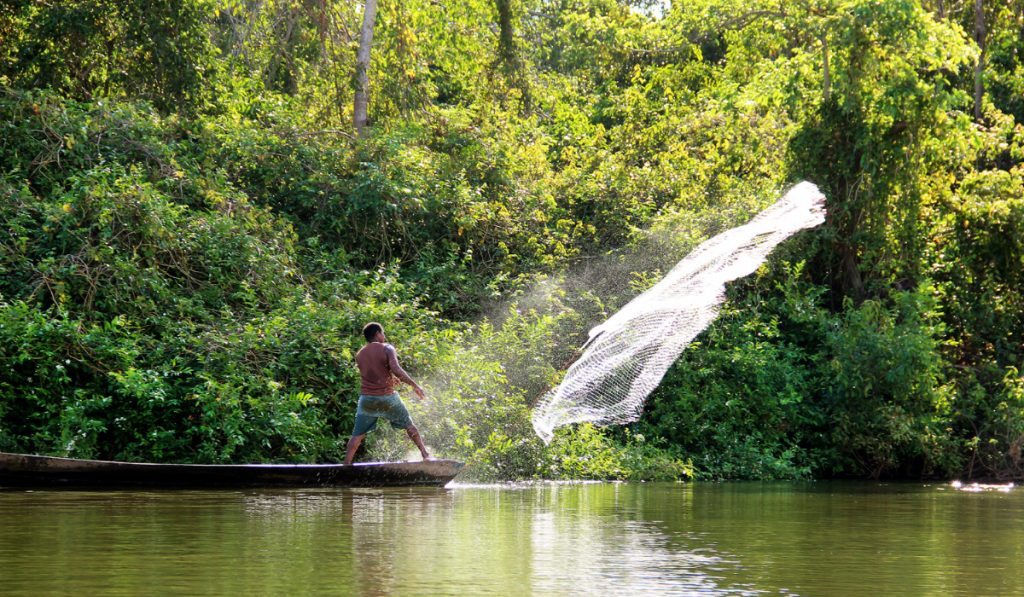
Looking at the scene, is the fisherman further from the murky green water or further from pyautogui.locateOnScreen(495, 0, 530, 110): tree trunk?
pyautogui.locateOnScreen(495, 0, 530, 110): tree trunk

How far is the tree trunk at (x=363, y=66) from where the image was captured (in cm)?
→ 2562

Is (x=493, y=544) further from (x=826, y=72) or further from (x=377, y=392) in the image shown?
(x=826, y=72)

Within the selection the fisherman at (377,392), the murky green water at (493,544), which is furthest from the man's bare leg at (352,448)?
the murky green water at (493,544)

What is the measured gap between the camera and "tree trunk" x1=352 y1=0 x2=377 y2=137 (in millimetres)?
25625

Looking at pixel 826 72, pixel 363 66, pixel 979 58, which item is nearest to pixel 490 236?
pixel 363 66

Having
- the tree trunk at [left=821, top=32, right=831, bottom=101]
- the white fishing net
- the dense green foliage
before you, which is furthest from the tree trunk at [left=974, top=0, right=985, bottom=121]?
the white fishing net

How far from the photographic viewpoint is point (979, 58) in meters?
25.2

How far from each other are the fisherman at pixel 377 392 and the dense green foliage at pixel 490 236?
147cm

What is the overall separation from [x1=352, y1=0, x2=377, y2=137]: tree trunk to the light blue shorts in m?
11.4

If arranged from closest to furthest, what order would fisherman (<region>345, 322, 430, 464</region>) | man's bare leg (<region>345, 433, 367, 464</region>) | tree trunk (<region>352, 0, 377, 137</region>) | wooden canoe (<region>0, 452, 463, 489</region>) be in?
wooden canoe (<region>0, 452, 463, 489</region>) → fisherman (<region>345, 322, 430, 464</region>) → man's bare leg (<region>345, 433, 367, 464</region>) → tree trunk (<region>352, 0, 377, 137</region>)

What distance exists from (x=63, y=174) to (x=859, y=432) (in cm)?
1290

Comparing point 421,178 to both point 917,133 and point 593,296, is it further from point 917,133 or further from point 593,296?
point 917,133

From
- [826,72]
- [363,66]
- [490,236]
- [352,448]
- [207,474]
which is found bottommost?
[207,474]

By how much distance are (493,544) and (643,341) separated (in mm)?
6433
